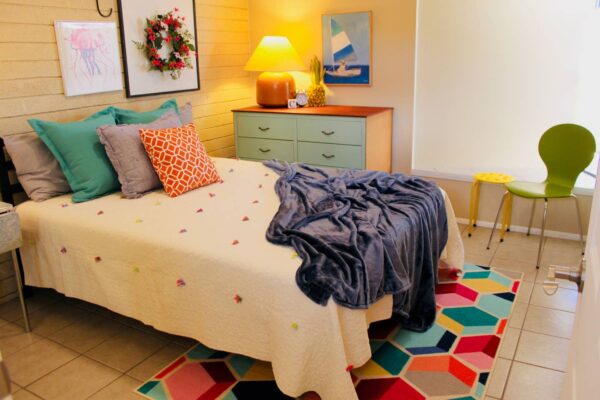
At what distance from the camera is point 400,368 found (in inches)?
94.5

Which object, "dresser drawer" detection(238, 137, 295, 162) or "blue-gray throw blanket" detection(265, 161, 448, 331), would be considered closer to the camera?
"blue-gray throw blanket" detection(265, 161, 448, 331)

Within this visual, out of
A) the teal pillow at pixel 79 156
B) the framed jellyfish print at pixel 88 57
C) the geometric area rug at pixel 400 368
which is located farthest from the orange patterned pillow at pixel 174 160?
the geometric area rug at pixel 400 368

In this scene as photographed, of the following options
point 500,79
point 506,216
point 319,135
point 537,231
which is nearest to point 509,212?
point 506,216

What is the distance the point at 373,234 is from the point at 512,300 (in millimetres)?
1290

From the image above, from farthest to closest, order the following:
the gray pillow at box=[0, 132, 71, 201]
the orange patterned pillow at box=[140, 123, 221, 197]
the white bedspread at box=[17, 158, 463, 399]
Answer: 1. the orange patterned pillow at box=[140, 123, 221, 197]
2. the gray pillow at box=[0, 132, 71, 201]
3. the white bedspread at box=[17, 158, 463, 399]

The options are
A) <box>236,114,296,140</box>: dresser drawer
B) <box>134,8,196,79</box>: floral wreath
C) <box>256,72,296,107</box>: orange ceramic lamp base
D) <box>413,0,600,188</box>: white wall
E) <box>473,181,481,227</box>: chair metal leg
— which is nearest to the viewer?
<box>413,0,600,188</box>: white wall

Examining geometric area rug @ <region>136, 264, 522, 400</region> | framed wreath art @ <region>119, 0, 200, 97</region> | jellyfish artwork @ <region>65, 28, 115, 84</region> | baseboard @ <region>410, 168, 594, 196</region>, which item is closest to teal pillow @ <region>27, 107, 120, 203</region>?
jellyfish artwork @ <region>65, 28, 115, 84</region>

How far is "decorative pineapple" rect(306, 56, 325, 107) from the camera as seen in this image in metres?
4.59

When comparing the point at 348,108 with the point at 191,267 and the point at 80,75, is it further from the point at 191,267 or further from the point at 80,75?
the point at 191,267

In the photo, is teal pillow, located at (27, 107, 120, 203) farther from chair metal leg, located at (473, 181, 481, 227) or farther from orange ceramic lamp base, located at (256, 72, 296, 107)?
chair metal leg, located at (473, 181, 481, 227)

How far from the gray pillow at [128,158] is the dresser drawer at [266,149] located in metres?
1.51

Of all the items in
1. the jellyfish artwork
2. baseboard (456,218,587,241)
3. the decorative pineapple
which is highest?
the jellyfish artwork

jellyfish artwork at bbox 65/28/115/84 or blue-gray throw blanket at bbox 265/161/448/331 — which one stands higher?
jellyfish artwork at bbox 65/28/115/84

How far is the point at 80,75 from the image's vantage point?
3.38 metres
